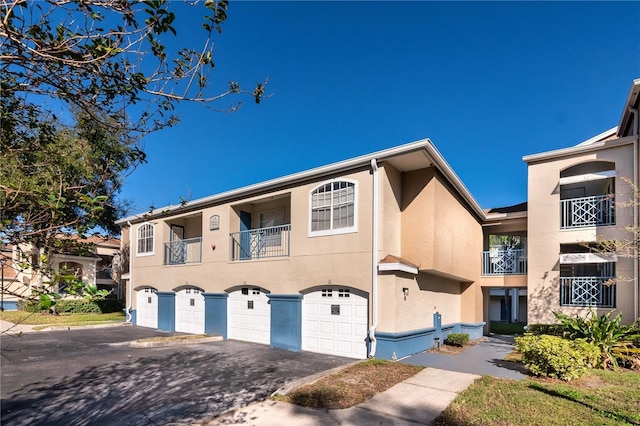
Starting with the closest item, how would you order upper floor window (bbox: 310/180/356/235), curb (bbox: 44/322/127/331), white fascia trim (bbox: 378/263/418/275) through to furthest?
white fascia trim (bbox: 378/263/418/275), upper floor window (bbox: 310/180/356/235), curb (bbox: 44/322/127/331)

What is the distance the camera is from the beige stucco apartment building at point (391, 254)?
11.6 m

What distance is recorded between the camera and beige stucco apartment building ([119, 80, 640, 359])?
37.9 feet

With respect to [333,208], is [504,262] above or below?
below

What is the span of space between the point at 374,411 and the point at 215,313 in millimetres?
10770

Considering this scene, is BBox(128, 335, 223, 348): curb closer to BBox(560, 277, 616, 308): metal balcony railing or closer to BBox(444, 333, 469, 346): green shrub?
BBox(444, 333, 469, 346): green shrub

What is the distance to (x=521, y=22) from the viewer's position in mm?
10742

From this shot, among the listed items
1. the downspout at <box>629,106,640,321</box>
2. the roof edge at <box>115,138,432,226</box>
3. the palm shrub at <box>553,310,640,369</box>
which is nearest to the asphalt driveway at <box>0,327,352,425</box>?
the roof edge at <box>115,138,432,226</box>

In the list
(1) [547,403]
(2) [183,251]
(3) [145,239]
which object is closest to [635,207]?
(1) [547,403]

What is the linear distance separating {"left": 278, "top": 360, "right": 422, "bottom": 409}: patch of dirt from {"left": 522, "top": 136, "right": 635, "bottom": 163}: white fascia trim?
10.3 m

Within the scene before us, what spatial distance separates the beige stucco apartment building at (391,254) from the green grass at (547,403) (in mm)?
3424

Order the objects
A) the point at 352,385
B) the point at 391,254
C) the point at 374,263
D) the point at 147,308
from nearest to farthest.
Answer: the point at 352,385
the point at 374,263
the point at 391,254
the point at 147,308

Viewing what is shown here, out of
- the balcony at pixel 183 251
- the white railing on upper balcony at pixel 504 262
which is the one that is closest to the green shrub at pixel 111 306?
the balcony at pixel 183 251

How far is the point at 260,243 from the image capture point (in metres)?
15.6

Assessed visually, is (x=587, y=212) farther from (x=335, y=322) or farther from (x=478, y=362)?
(x=335, y=322)
